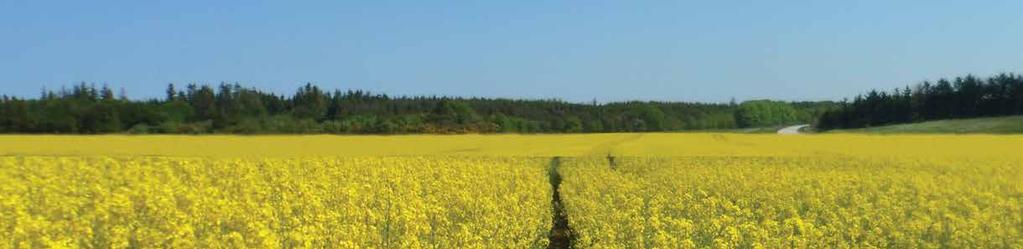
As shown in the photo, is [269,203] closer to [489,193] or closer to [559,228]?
[489,193]

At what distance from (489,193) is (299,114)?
2955 mm

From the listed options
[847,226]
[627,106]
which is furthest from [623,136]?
[847,226]

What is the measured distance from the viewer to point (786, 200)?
12664 mm

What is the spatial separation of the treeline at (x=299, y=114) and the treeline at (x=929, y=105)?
38.2 feet

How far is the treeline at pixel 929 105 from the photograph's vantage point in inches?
972

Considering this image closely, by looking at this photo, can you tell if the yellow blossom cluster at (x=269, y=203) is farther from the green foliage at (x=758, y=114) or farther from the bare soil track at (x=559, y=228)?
the green foliage at (x=758, y=114)

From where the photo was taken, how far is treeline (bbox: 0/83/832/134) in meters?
11.3

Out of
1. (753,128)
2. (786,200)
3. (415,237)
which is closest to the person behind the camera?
(415,237)

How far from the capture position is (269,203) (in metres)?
10.9

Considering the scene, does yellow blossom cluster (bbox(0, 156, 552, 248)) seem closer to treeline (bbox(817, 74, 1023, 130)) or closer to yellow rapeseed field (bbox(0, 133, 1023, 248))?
yellow rapeseed field (bbox(0, 133, 1023, 248))

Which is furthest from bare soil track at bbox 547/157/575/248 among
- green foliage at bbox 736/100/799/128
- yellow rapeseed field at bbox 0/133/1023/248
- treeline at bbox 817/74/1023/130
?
treeline at bbox 817/74/1023/130

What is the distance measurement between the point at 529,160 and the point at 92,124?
7297mm

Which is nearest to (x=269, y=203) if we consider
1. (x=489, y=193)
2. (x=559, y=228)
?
(x=489, y=193)

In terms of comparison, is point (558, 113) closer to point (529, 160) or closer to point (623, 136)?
point (623, 136)
